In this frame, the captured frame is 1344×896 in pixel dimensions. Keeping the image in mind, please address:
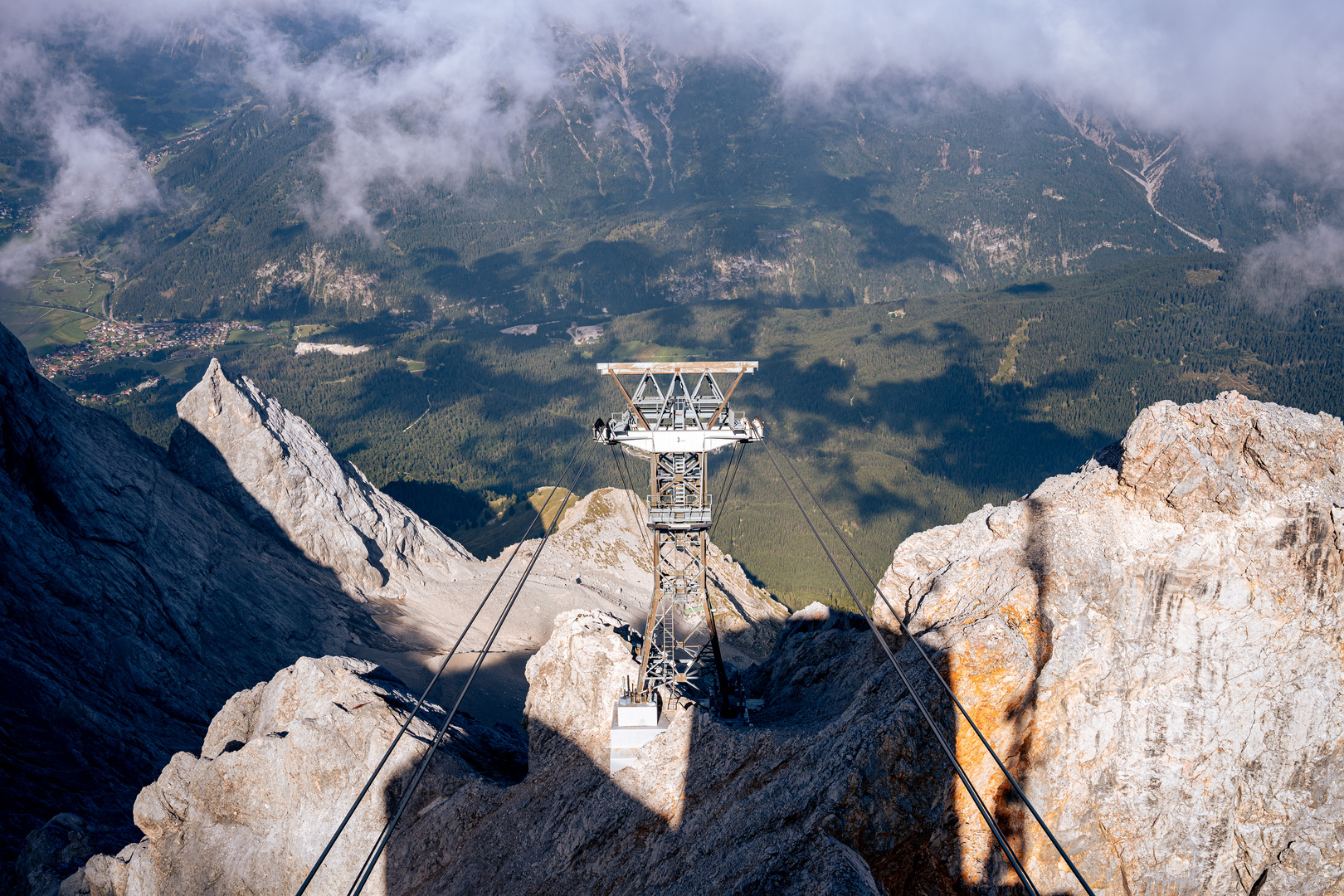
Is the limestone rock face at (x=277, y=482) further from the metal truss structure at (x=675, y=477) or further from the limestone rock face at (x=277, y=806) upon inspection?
the metal truss structure at (x=675, y=477)

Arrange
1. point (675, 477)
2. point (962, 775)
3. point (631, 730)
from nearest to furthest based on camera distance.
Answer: point (962, 775), point (631, 730), point (675, 477)

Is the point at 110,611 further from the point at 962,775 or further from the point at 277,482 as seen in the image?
the point at 962,775

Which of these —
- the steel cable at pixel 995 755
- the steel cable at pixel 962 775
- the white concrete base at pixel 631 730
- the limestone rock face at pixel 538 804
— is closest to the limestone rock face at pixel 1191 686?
the steel cable at pixel 995 755

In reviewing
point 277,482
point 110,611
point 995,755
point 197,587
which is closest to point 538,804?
point 995,755

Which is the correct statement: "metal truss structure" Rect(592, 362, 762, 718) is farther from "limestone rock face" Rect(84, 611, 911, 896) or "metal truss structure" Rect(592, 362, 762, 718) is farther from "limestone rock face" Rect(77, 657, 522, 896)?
"limestone rock face" Rect(77, 657, 522, 896)

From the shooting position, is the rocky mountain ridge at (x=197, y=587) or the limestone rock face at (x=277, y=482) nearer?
the rocky mountain ridge at (x=197, y=587)

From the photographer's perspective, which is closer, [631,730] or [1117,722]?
[1117,722]

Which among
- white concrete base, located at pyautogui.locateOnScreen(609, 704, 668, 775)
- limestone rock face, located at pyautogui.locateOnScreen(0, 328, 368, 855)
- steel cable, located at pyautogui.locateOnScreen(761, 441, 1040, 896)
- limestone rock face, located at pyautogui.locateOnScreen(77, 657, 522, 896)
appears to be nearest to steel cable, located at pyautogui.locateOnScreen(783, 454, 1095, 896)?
steel cable, located at pyautogui.locateOnScreen(761, 441, 1040, 896)
